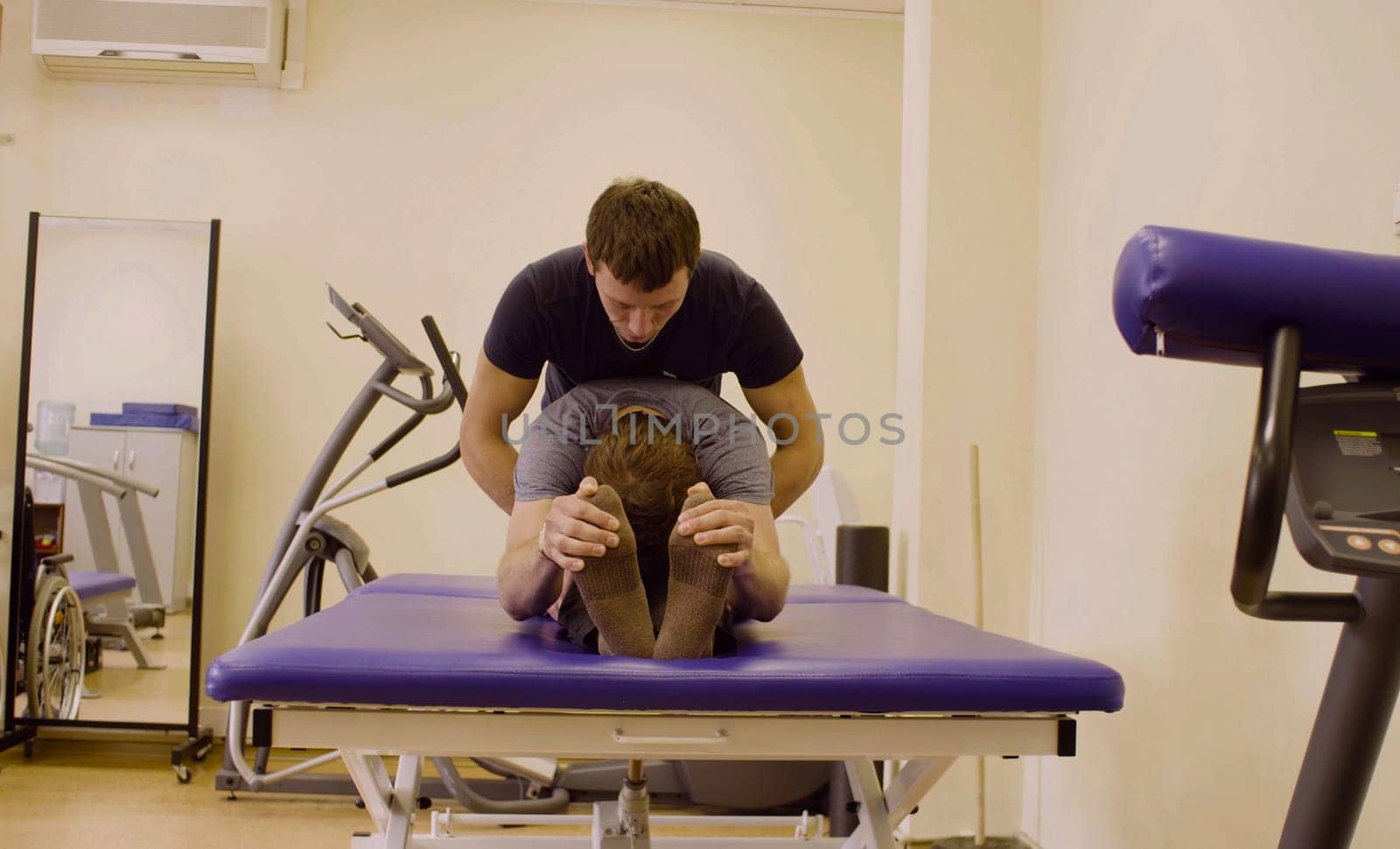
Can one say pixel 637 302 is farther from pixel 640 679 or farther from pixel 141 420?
pixel 141 420

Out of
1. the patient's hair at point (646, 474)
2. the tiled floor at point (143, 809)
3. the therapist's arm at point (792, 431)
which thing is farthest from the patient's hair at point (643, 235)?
the tiled floor at point (143, 809)

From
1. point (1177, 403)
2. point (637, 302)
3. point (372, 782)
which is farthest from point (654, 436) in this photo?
point (1177, 403)

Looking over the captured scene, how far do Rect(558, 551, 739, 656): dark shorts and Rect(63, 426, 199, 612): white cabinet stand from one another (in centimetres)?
246

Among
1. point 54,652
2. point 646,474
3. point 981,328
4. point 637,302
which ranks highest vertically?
point 981,328

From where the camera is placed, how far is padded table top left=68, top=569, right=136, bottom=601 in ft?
11.3

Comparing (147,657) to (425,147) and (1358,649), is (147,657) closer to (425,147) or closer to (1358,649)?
(425,147)

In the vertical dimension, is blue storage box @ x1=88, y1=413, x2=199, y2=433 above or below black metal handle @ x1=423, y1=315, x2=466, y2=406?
below

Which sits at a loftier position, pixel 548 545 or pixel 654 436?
pixel 654 436

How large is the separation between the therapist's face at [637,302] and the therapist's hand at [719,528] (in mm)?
335

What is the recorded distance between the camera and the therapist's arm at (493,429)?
1.75 metres

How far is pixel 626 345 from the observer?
5.44 ft

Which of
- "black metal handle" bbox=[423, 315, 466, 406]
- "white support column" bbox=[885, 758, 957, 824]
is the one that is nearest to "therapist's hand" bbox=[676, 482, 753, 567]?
"white support column" bbox=[885, 758, 957, 824]

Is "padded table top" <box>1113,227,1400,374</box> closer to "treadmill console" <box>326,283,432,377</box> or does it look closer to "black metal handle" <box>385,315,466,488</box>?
"black metal handle" <box>385,315,466,488</box>

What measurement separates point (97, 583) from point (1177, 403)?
3296mm
